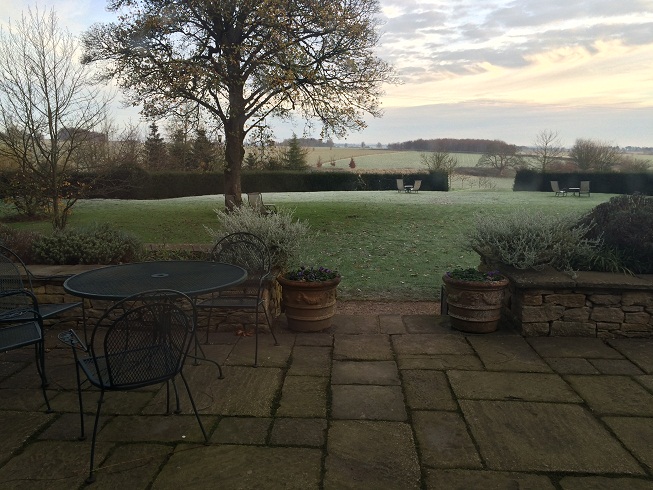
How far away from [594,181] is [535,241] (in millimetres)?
23140

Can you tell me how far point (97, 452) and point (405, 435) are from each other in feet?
4.62

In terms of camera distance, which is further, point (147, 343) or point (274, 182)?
point (274, 182)

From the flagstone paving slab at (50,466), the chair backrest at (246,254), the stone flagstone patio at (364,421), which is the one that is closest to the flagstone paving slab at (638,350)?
the stone flagstone patio at (364,421)

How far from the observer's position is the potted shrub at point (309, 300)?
349 cm

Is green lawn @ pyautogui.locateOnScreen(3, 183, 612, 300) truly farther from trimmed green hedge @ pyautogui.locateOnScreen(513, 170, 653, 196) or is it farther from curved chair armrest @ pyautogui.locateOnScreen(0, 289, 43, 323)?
trimmed green hedge @ pyautogui.locateOnScreen(513, 170, 653, 196)

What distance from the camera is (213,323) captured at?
3.64 meters

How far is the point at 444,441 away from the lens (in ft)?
6.82

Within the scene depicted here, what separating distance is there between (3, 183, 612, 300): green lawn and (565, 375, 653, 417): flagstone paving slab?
6.54 ft

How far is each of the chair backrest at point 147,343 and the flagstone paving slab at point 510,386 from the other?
61.2 inches

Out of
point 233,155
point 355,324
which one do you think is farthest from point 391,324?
point 233,155

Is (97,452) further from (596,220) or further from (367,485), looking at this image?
(596,220)

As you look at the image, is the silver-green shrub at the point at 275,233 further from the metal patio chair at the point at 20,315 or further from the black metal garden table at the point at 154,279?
the metal patio chair at the point at 20,315

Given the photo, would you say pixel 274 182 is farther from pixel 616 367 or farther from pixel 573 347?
pixel 616 367

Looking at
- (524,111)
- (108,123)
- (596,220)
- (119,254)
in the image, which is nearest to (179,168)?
(108,123)
